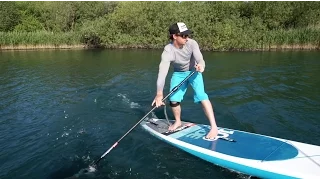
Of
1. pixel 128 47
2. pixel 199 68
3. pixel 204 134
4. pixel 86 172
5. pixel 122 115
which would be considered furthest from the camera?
pixel 128 47

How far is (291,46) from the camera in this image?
1028 inches

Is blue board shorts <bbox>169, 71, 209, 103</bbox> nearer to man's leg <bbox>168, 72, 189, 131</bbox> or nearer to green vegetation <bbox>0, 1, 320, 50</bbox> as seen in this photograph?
man's leg <bbox>168, 72, 189, 131</bbox>

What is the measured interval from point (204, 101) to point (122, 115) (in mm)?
3526

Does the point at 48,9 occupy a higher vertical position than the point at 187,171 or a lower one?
→ higher

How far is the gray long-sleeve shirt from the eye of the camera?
6.31 metres

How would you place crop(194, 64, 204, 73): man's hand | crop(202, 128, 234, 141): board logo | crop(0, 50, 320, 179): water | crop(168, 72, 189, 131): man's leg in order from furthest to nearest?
crop(168, 72, 189, 131): man's leg
crop(202, 128, 234, 141): board logo
crop(194, 64, 204, 73): man's hand
crop(0, 50, 320, 179): water

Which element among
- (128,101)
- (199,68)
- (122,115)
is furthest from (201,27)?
(199,68)

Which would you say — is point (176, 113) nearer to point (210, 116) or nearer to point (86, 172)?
point (210, 116)

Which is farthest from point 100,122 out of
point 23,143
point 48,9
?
point 48,9

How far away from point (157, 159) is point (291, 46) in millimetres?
23405

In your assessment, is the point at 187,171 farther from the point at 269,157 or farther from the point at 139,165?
the point at 269,157

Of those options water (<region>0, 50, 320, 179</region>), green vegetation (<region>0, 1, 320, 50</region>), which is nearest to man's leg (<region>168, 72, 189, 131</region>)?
water (<region>0, 50, 320, 179</region>)

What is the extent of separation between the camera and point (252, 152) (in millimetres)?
5906

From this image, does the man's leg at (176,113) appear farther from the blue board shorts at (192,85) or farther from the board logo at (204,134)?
the board logo at (204,134)
